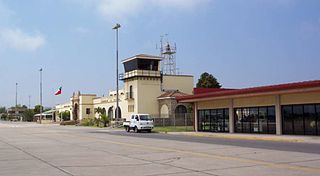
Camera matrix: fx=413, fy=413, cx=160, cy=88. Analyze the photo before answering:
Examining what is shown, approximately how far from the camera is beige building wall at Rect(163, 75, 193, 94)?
75062mm

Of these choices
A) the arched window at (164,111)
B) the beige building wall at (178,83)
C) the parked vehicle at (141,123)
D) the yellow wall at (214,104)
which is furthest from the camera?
the beige building wall at (178,83)

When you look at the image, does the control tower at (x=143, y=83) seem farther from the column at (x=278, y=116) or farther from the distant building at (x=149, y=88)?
the column at (x=278, y=116)

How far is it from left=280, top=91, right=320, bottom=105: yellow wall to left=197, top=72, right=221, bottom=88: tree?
143 feet

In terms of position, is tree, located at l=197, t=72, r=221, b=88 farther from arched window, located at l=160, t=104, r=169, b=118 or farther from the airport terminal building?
the airport terminal building

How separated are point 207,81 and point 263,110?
42.1 m

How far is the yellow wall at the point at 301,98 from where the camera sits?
31.4 meters

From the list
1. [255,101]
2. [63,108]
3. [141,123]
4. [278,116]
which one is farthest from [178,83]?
[63,108]

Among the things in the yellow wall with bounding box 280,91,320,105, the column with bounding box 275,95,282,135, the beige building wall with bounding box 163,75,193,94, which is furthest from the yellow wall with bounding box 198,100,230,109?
the beige building wall with bounding box 163,75,193,94

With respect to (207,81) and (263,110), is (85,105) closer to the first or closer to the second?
(207,81)

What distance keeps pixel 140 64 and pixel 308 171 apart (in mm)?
59766

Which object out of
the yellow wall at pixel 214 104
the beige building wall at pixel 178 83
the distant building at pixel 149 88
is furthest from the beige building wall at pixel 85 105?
the yellow wall at pixel 214 104

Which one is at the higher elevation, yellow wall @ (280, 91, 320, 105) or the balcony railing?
the balcony railing

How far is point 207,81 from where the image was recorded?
7875cm

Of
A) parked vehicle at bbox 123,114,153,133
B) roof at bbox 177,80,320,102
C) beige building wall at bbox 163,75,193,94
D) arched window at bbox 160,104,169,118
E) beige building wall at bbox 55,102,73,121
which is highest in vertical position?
beige building wall at bbox 163,75,193,94
